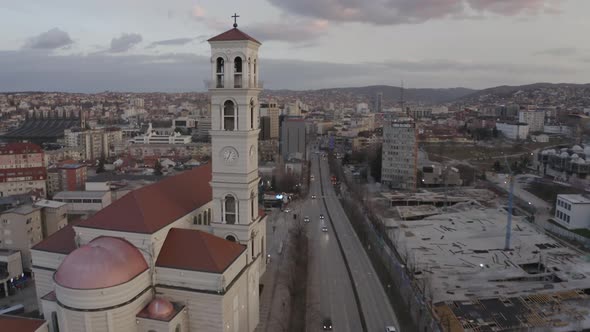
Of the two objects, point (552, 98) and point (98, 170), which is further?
point (552, 98)

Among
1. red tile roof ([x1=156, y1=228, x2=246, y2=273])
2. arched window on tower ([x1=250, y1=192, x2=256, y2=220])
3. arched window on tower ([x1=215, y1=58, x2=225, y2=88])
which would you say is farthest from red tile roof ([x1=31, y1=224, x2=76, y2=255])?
arched window on tower ([x1=215, y1=58, x2=225, y2=88])

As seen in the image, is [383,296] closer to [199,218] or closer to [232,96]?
[199,218]

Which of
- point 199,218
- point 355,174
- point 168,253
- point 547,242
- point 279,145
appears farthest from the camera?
point 279,145

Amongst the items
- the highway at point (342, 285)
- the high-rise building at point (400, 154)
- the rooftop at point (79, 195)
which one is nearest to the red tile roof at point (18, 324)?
the highway at point (342, 285)

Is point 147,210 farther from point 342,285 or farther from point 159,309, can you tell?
point 342,285

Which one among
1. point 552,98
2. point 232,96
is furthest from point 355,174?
point 552,98
